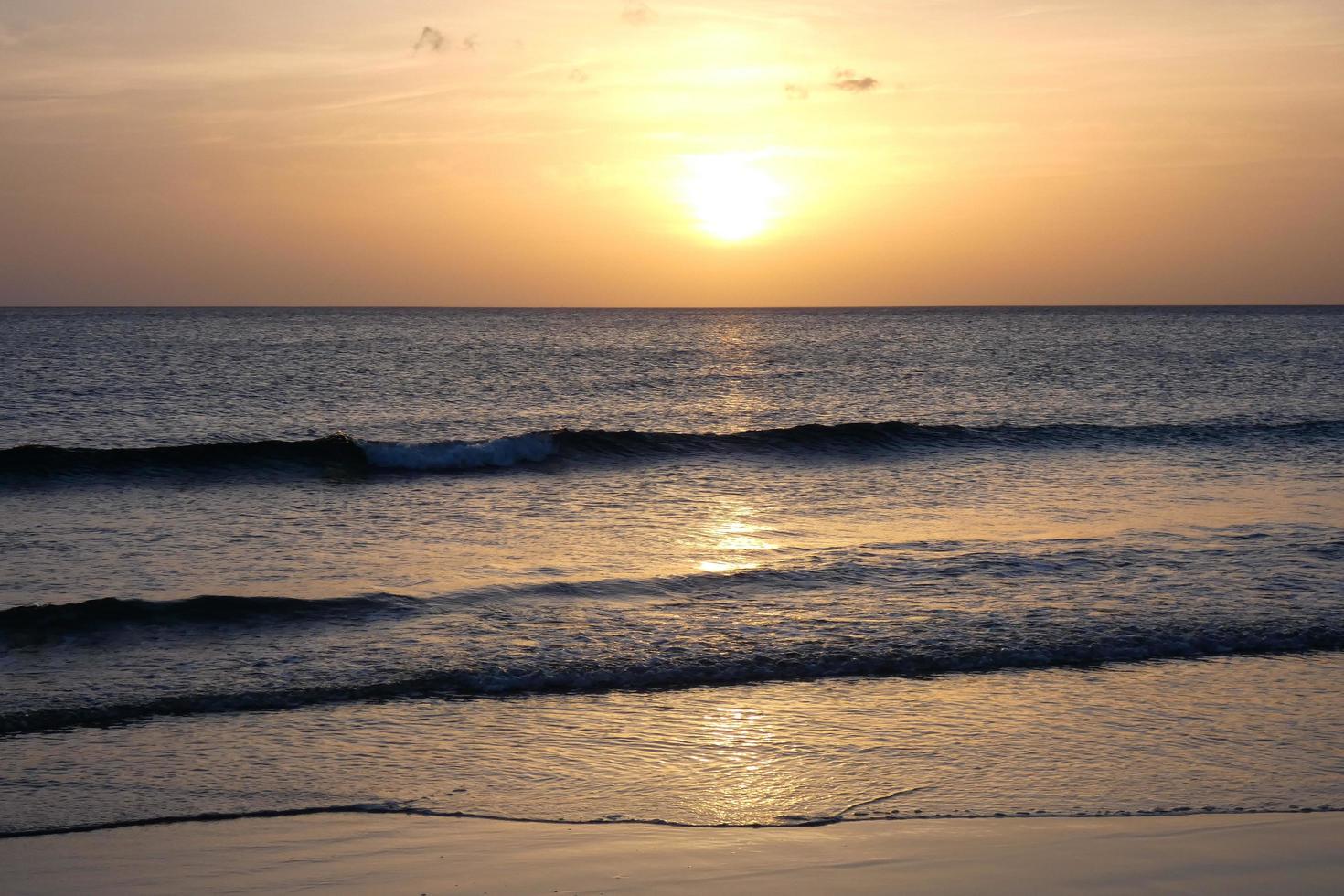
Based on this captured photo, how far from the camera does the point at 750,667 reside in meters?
9.93

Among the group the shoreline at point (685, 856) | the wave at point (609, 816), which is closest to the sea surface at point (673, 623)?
the wave at point (609, 816)

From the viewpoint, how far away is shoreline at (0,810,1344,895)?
5734mm

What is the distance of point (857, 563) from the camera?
13.9m

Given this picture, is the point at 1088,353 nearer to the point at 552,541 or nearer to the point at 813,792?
the point at 552,541

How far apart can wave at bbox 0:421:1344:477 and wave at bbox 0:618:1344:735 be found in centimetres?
1425

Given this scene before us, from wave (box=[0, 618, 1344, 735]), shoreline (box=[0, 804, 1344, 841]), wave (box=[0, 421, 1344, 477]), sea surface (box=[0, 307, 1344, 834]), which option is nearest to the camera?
shoreline (box=[0, 804, 1344, 841])

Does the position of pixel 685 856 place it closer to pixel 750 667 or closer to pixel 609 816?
pixel 609 816

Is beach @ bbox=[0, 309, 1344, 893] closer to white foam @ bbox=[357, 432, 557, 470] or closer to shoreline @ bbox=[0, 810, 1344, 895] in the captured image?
shoreline @ bbox=[0, 810, 1344, 895]

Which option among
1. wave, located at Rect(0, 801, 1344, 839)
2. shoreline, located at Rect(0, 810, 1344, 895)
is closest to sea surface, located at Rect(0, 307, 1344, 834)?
wave, located at Rect(0, 801, 1344, 839)

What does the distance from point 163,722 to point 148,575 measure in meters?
5.30

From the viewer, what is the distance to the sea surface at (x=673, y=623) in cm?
728

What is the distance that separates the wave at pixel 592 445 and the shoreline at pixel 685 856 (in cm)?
1718

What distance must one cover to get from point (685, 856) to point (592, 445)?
20.9 metres

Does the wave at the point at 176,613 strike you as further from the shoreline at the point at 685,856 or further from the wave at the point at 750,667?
the shoreline at the point at 685,856
